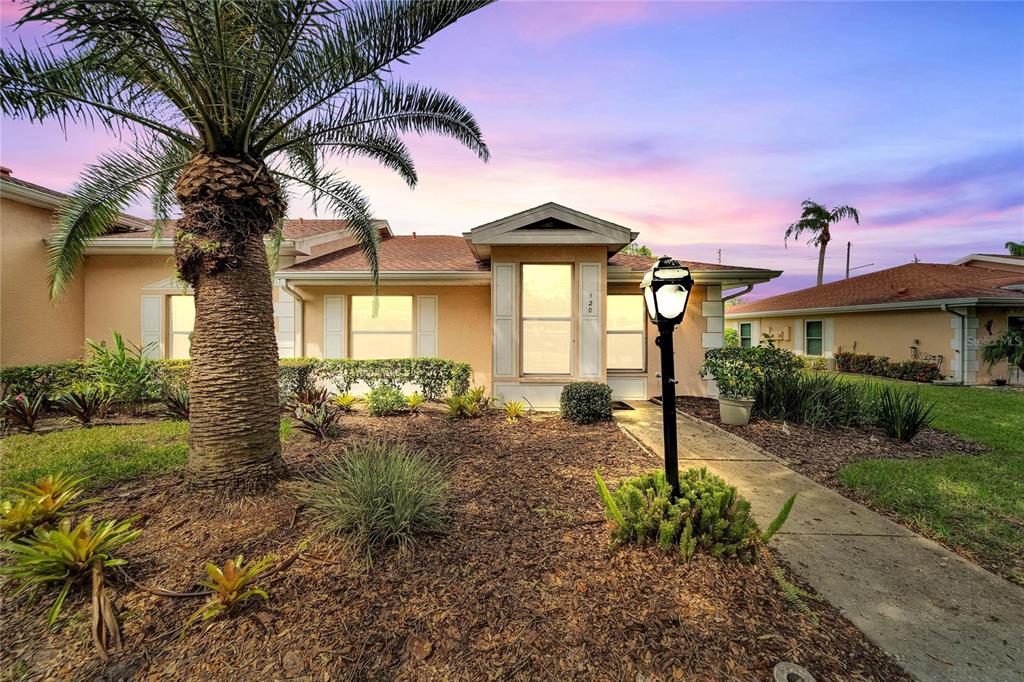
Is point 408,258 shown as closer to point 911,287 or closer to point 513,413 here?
point 513,413

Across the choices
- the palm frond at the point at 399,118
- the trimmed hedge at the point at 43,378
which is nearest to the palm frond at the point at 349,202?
the palm frond at the point at 399,118

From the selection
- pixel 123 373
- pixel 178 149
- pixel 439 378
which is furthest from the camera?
pixel 439 378

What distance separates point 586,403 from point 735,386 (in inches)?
106

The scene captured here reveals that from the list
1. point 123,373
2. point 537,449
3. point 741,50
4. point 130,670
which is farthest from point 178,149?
point 741,50

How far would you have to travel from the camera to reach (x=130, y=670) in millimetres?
→ 1895

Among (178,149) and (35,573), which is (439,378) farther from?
(35,573)

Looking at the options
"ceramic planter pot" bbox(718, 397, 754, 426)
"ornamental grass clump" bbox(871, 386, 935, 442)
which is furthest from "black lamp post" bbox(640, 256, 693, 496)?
"ornamental grass clump" bbox(871, 386, 935, 442)

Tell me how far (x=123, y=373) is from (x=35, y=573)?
20.9ft

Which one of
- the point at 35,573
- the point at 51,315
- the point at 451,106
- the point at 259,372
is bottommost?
the point at 35,573

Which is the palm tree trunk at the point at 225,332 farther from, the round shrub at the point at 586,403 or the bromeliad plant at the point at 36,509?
the round shrub at the point at 586,403

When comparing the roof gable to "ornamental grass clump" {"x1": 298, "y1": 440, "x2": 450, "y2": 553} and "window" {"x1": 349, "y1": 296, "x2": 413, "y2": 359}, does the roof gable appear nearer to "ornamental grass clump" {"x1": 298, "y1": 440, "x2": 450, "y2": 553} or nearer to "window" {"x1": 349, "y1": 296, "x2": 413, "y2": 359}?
"window" {"x1": 349, "y1": 296, "x2": 413, "y2": 359}

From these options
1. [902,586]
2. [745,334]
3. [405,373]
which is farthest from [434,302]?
[745,334]

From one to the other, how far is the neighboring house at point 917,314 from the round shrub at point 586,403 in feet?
43.8

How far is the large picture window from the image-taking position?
58.0 ft
